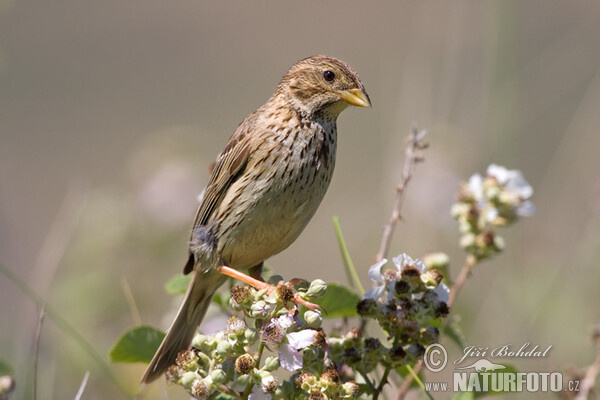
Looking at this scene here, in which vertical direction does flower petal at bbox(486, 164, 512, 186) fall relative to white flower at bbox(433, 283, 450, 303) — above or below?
above

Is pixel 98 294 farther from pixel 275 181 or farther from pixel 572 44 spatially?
pixel 572 44

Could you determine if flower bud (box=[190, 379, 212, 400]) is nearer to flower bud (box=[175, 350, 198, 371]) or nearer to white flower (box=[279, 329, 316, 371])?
flower bud (box=[175, 350, 198, 371])

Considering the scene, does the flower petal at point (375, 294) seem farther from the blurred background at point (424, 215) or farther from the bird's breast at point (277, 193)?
the bird's breast at point (277, 193)

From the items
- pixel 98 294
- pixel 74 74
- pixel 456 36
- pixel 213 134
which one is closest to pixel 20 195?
pixel 213 134

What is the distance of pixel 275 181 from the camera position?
11.8 ft

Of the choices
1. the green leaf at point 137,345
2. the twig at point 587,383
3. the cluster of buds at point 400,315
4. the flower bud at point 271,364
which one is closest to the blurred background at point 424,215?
the green leaf at point 137,345

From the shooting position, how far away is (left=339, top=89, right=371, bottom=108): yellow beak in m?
3.78

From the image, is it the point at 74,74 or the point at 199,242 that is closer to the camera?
the point at 199,242

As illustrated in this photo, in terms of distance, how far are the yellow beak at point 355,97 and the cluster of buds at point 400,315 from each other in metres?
1.12

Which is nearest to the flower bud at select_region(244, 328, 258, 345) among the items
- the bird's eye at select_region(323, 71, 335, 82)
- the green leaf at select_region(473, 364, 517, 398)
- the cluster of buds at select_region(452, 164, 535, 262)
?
the green leaf at select_region(473, 364, 517, 398)

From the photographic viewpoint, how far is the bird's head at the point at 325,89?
12.5 ft

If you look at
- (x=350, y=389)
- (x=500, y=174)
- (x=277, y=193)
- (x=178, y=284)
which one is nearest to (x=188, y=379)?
(x=350, y=389)

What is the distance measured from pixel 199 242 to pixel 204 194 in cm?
30
